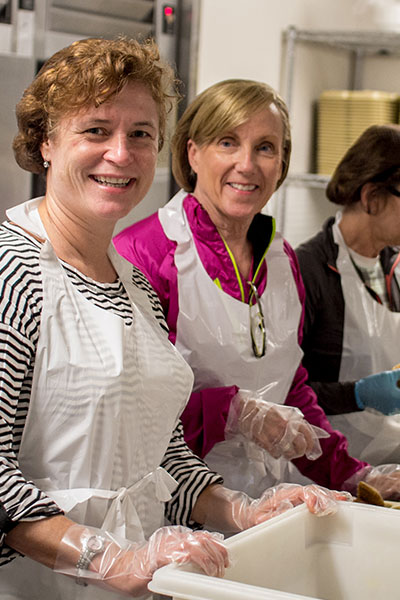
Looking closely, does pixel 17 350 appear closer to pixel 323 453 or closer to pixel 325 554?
pixel 325 554

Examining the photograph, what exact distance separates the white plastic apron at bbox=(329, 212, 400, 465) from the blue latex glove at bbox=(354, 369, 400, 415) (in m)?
0.06

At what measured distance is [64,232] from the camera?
1103 millimetres

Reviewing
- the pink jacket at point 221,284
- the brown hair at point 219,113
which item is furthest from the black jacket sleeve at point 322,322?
the brown hair at point 219,113

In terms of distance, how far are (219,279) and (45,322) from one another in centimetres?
60

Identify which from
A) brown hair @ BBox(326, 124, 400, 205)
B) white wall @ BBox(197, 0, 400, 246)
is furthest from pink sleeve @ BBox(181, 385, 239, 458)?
white wall @ BBox(197, 0, 400, 246)

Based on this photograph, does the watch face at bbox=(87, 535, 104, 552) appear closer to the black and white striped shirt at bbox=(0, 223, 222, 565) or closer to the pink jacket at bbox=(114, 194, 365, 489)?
the black and white striped shirt at bbox=(0, 223, 222, 565)

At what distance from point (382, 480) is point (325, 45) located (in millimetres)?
2295

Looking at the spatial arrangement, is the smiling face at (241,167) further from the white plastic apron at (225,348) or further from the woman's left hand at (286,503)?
the woman's left hand at (286,503)

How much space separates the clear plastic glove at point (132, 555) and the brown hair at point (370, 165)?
4.06 feet

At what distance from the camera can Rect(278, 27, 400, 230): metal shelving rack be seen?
117 inches

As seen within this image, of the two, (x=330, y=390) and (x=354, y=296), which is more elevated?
(x=354, y=296)

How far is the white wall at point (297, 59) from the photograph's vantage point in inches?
98.2

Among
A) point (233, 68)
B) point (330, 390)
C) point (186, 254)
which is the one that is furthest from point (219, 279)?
point (233, 68)

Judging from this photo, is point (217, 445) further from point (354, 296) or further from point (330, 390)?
point (354, 296)
